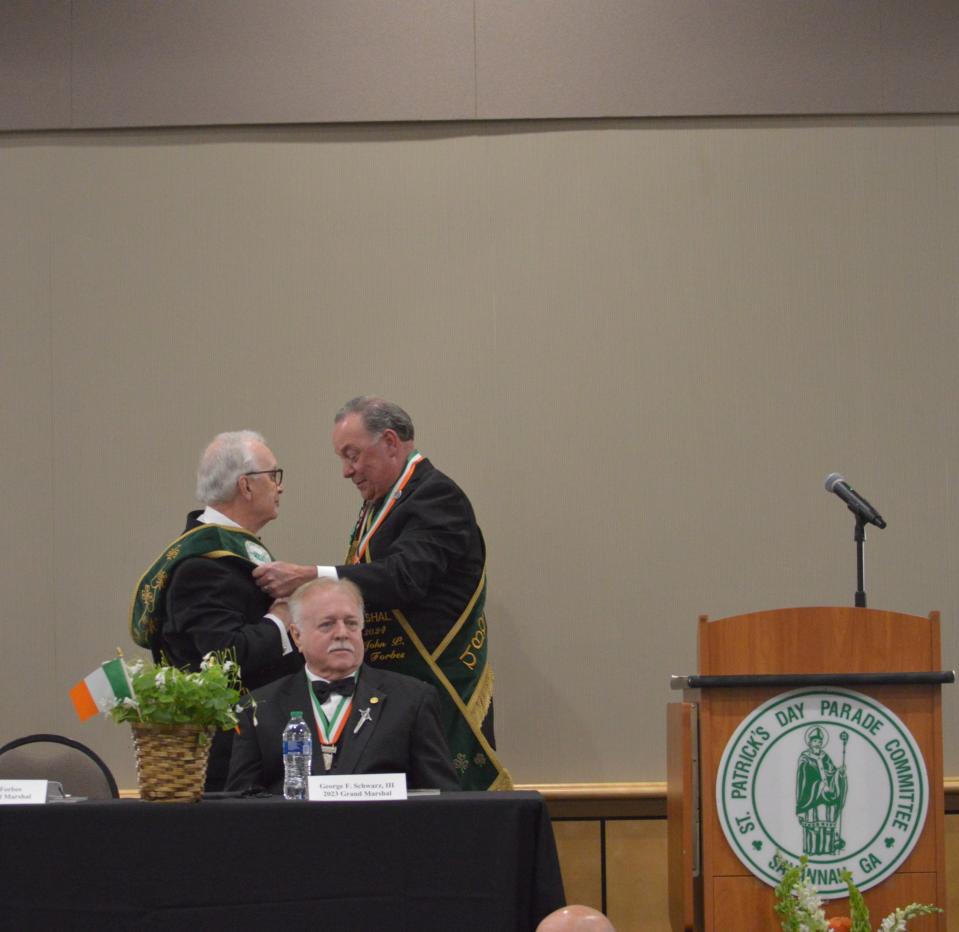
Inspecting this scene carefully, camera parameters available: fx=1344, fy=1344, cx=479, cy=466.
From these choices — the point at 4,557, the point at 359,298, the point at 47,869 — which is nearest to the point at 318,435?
the point at 359,298

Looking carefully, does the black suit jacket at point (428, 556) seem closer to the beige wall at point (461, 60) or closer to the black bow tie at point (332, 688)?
the black bow tie at point (332, 688)

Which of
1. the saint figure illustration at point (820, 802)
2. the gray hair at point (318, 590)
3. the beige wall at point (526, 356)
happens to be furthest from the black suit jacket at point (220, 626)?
the saint figure illustration at point (820, 802)

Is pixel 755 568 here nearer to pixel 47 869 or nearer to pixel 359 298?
pixel 359 298

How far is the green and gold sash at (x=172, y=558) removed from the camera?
3.54m

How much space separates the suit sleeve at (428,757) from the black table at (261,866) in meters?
0.51

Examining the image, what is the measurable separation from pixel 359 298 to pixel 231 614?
1444 mm

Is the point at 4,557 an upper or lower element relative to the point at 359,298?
lower

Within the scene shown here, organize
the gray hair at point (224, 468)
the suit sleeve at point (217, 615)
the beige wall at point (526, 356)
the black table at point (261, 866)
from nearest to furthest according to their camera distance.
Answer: the black table at point (261, 866)
the suit sleeve at point (217, 615)
the gray hair at point (224, 468)
the beige wall at point (526, 356)

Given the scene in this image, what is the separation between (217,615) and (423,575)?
585 mm

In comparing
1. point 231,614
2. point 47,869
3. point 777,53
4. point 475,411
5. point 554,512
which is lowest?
point 47,869

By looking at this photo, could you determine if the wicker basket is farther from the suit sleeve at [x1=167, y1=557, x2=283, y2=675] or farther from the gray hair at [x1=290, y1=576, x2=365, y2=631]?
the suit sleeve at [x1=167, y1=557, x2=283, y2=675]

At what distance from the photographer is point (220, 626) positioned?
345 centimetres

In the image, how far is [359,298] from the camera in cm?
454

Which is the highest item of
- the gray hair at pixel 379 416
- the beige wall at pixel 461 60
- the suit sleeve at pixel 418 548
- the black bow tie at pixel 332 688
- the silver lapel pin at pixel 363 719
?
the beige wall at pixel 461 60
